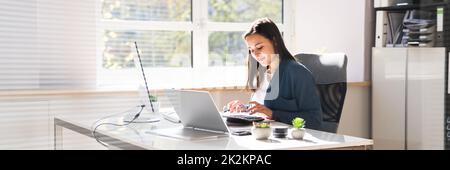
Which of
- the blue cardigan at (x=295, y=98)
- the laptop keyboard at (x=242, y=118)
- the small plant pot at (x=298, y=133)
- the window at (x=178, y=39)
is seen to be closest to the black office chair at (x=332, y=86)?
the blue cardigan at (x=295, y=98)

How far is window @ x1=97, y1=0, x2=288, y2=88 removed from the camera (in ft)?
10.1

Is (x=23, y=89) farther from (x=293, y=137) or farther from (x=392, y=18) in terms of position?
(x=392, y=18)

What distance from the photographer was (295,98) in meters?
2.32

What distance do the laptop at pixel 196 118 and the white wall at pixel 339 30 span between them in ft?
5.77

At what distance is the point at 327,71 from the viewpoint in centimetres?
257

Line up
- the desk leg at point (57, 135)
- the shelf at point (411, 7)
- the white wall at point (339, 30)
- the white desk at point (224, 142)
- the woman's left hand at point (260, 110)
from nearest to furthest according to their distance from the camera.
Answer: the white desk at point (224, 142)
the woman's left hand at point (260, 110)
the desk leg at point (57, 135)
the shelf at point (411, 7)
the white wall at point (339, 30)

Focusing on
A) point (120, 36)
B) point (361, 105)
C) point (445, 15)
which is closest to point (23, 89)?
point (120, 36)

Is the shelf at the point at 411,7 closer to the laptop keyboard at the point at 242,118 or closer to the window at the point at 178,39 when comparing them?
the window at the point at 178,39

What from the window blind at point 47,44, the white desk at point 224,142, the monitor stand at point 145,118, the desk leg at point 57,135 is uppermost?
the window blind at point 47,44

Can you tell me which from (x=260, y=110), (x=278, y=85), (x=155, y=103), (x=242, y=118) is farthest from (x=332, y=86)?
(x=155, y=103)

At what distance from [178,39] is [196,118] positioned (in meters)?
1.40

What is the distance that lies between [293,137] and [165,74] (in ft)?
5.16

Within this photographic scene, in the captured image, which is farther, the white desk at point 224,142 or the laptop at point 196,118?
the laptop at point 196,118

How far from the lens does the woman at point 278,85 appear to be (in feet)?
7.42
